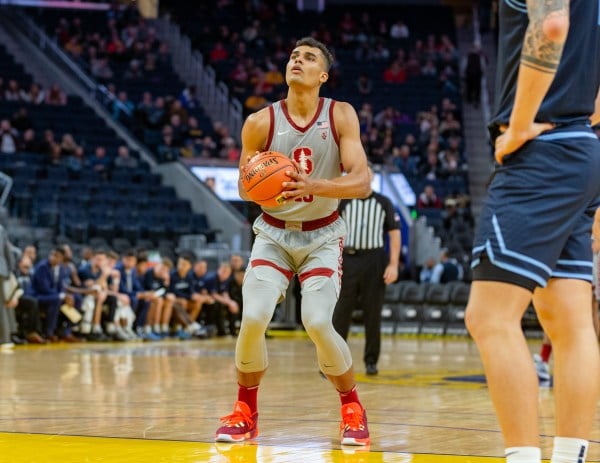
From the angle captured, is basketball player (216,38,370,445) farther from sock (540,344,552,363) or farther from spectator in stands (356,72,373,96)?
spectator in stands (356,72,373,96)

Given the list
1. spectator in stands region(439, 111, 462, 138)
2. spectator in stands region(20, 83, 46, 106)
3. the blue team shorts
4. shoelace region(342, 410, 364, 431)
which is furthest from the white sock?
spectator in stands region(439, 111, 462, 138)

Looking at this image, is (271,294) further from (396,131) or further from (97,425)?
(396,131)

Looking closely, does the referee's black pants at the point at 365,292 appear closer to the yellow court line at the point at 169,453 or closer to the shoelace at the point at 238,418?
the shoelace at the point at 238,418

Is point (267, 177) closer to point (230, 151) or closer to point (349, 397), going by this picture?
point (349, 397)

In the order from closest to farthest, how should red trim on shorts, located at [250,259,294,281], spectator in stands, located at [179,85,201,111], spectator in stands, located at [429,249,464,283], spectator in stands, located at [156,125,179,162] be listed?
red trim on shorts, located at [250,259,294,281] → spectator in stands, located at [429,249,464,283] → spectator in stands, located at [156,125,179,162] → spectator in stands, located at [179,85,201,111]

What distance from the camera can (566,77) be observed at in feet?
12.0

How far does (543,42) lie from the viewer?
3.41m

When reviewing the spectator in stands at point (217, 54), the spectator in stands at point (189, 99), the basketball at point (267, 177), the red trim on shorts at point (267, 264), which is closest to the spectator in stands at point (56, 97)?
the spectator in stands at point (189, 99)

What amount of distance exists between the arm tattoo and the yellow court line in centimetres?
201

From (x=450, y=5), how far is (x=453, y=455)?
31549mm

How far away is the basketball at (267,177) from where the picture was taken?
5.19m

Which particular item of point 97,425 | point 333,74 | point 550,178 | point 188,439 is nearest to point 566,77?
point 550,178

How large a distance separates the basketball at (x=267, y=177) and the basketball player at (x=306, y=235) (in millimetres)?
149

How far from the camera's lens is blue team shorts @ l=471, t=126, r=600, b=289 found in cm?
350
